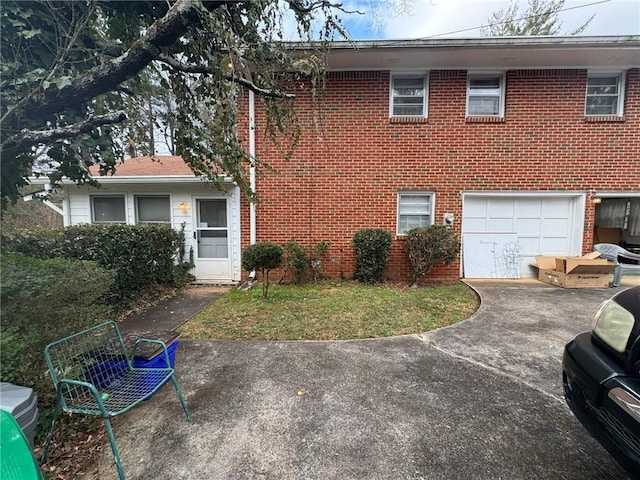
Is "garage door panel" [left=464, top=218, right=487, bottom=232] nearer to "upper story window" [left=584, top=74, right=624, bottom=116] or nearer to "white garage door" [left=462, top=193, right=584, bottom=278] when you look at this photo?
"white garage door" [left=462, top=193, right=584, bottom=278]

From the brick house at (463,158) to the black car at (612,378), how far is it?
17.4 ft

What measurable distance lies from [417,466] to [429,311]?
3259 mm

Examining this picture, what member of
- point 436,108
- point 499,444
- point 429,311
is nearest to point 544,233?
point 436,108

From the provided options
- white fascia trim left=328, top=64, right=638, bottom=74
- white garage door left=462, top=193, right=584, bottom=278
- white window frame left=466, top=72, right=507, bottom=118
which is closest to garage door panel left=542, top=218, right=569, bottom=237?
white garage door left=462, top=193, right=584, bottom=278

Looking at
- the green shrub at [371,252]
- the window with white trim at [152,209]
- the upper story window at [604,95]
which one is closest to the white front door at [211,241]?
the window with white trim at [152,209]

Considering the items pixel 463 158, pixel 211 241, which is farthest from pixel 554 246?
pixel 211 241

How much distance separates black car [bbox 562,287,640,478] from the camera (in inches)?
54.6

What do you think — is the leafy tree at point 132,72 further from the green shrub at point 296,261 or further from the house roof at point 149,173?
the green shrub at point 296,261

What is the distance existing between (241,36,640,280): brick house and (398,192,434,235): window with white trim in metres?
0.02

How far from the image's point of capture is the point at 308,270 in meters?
7.05

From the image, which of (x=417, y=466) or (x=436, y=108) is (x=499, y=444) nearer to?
(x=417, y=466)

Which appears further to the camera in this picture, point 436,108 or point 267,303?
point 436,108

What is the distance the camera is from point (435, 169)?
23.0 ft

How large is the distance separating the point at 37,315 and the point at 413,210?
6.80 m
